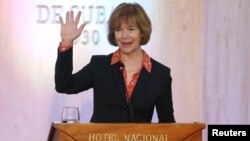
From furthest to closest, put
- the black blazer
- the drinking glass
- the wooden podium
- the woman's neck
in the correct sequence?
the woman's neck, the black blazer, the drinking glass, the wooden podium

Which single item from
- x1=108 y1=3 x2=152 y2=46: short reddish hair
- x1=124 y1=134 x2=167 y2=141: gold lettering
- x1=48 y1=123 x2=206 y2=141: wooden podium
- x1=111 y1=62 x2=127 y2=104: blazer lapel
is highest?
x1=108 y1=3 x2=152 y2=46: short reddish hair

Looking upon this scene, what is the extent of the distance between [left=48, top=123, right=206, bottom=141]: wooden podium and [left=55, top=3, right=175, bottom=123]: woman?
0.53 meters

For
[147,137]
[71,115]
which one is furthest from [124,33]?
[147,137]

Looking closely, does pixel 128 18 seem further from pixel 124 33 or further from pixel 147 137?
pixel 147 137

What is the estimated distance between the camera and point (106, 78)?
2.54 metres

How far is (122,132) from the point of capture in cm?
188

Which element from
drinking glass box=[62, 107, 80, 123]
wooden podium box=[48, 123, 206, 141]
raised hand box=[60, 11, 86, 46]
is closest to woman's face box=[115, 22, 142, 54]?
raised hand box=[60, 11, 86, 46]

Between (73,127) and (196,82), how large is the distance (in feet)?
6.93

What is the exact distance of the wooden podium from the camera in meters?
1.86

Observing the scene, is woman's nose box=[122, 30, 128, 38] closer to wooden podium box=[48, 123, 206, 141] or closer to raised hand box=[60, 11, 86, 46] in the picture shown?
raised hand box=[60, 11, 86, 46]

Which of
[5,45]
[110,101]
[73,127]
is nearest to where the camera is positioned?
[73,127]

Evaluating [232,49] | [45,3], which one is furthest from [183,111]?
[45,3]

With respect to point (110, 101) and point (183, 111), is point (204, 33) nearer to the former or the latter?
point (183, 111)

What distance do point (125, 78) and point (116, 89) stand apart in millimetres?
76
